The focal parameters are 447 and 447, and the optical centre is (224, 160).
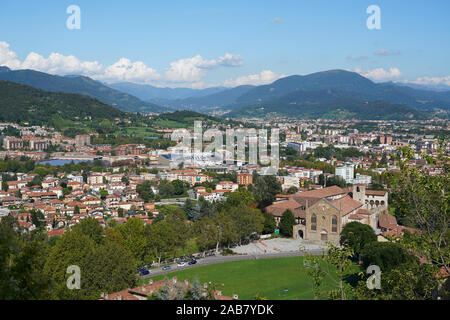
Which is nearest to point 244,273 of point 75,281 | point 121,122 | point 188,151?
point 75,281

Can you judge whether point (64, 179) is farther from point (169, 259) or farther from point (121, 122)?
point (121, 122)

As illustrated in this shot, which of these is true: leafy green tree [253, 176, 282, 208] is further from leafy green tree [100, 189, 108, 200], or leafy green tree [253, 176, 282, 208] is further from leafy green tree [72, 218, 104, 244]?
leafy green tree [100, 189, 108, 200]

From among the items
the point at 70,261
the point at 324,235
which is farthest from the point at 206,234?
the point at 70,261

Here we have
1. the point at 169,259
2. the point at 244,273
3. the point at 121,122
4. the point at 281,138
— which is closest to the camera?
the point at 244,273

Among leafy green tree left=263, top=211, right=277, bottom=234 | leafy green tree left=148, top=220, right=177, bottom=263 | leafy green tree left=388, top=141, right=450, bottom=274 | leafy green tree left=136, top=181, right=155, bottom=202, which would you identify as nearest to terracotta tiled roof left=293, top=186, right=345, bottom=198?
leafy green tree left=263, top=211, right=277, bottom=234

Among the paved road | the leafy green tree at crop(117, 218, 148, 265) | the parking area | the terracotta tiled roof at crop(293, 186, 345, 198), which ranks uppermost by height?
the terracotta tiled roof at crop(293, 186, 345, 198)

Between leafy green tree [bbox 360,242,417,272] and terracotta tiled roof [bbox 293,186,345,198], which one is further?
terracotta tiled roof [bbox 293,186,345,198]

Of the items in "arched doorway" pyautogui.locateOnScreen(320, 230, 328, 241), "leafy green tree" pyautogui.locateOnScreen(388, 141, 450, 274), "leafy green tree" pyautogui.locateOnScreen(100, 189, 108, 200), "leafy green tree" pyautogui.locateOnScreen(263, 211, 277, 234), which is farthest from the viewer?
"leafy green tree" pyautogui.locateOnScreen(100, 189, 108, 200)
